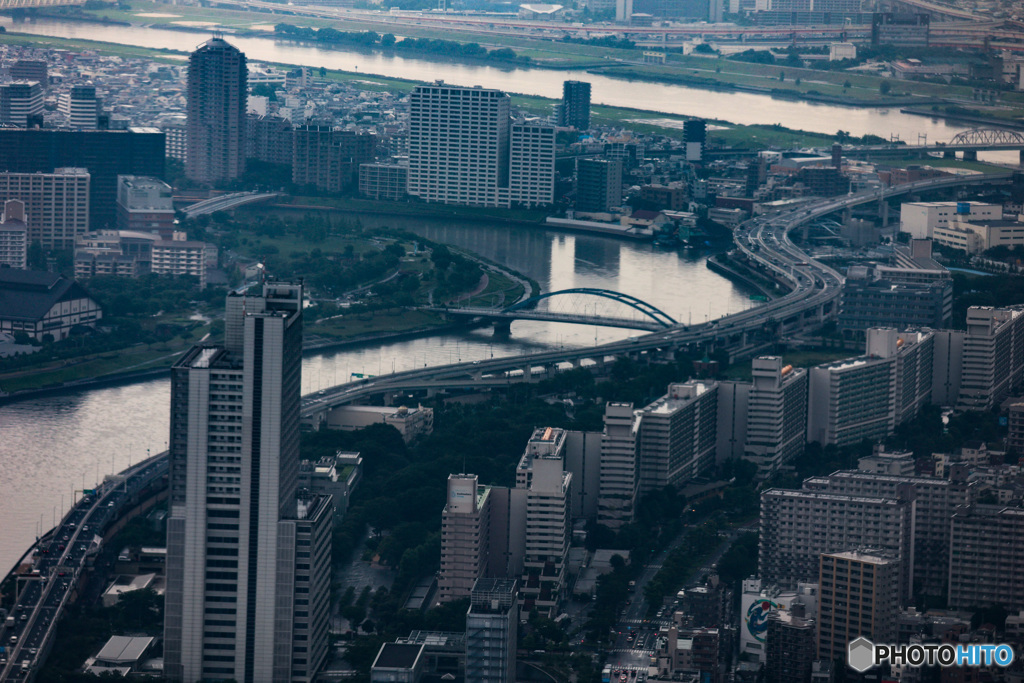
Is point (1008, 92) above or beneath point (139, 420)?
above

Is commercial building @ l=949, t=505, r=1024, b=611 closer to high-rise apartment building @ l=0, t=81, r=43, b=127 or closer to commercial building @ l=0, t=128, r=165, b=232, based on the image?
commercial building @ l=0, t=128, r=165, b=232

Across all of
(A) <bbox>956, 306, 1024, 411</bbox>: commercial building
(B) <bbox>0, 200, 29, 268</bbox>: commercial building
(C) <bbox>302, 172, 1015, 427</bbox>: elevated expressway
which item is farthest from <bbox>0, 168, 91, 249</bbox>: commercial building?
(A) <bbox>956, 306, 1024, 411</bbox>: commercial building

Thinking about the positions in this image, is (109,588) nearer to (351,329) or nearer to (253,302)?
(253,302)

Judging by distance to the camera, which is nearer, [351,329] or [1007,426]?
[1007,426]

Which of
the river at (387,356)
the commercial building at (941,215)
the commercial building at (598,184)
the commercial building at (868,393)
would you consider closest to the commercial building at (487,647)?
the river at (387,356)

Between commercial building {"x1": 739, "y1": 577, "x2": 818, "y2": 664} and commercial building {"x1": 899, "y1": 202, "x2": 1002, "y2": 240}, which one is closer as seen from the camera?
commercial building {"x1": 739, "y1": 577, "x2": 818, "y2": 664}

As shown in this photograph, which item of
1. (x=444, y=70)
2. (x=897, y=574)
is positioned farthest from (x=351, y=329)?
(x=444, y=70)

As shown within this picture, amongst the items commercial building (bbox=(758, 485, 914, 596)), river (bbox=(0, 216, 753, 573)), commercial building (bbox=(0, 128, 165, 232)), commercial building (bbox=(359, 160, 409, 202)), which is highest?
commercial building (bbox=(0, 128, 165, 232))
